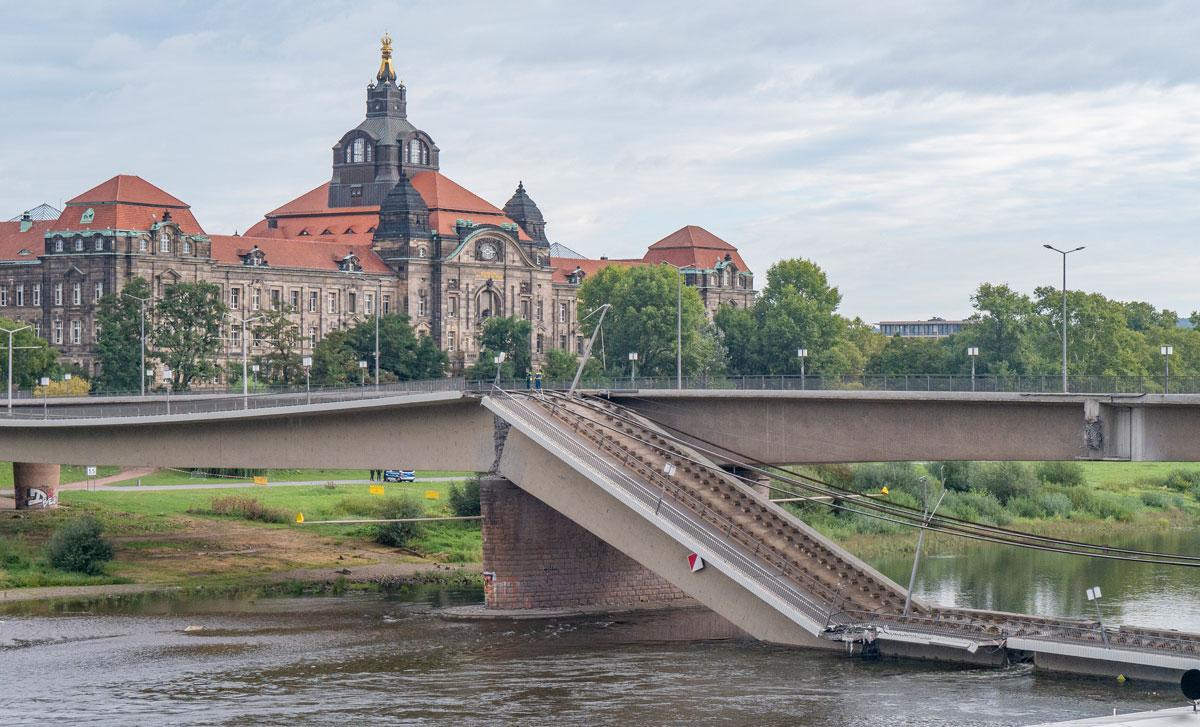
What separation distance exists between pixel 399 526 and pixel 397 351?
3066 inches

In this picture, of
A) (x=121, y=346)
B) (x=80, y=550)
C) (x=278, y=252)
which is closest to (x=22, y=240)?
(x=278, y=252)

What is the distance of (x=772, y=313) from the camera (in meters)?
173

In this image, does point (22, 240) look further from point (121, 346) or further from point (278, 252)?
point (121, 346)

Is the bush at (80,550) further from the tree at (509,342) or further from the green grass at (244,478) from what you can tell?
the tree at (509,342)

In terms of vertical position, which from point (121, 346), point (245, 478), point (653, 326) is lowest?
point (245, 478)

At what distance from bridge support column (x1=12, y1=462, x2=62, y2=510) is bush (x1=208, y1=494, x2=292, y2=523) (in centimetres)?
792

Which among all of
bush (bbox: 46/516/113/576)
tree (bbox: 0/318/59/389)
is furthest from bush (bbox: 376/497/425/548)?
tree (bbox: 0/318/59/389)

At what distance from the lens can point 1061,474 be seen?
350ft

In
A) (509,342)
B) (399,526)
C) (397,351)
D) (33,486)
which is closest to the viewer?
(399,526)

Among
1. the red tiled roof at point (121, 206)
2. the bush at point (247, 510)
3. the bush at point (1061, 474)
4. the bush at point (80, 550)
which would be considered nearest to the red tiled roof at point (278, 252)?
the red tiled roof at point (121, 206)

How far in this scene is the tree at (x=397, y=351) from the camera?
533ft

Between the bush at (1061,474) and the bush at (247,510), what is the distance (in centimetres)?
4347

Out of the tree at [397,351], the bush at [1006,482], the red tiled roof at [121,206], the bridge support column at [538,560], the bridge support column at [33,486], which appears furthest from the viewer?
the red tiled roof at [121,206]

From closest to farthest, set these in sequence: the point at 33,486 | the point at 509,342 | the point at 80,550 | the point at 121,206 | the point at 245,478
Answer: the point at 80,550, the point at 33,486, the point at 245,478, the point at 121,206, the point at 509,342
